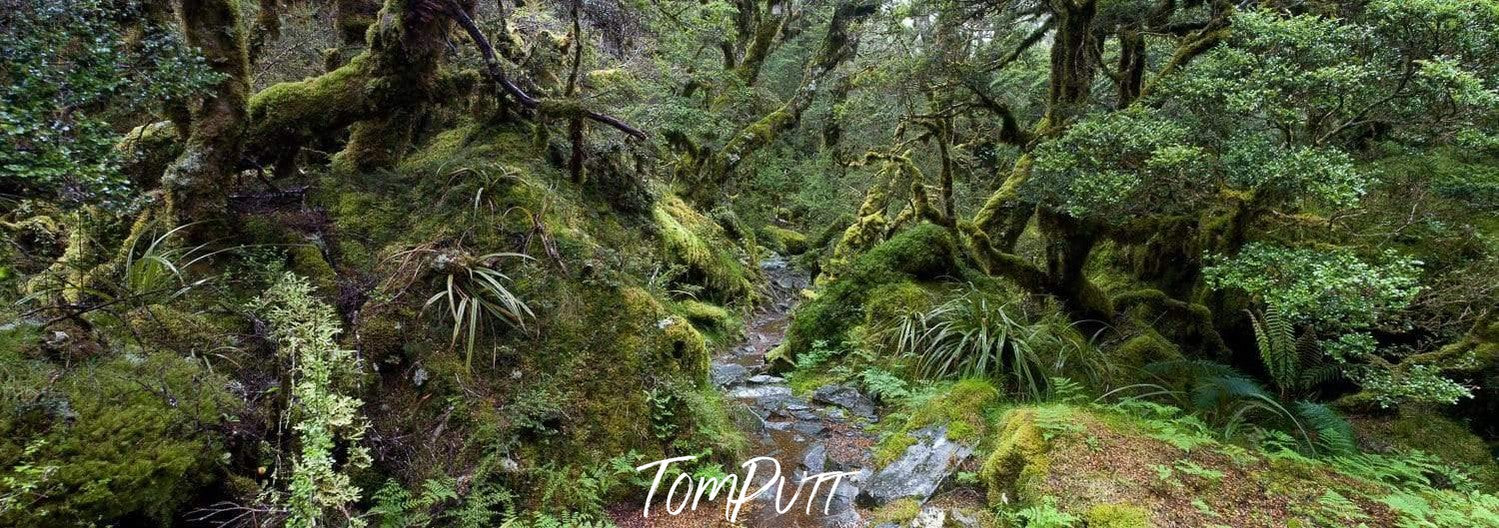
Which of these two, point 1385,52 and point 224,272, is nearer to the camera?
point 224,272

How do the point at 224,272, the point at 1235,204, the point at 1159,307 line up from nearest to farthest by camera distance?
1. the point at 224,272
2. the point at 1235,204
3. the point at 1159,307

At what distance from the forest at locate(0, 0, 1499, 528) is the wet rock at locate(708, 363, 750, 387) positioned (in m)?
0.07

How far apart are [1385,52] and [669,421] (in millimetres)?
6441

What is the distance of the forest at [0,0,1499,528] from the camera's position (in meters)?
3.16

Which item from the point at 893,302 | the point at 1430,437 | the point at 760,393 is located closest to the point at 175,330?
the point at 760,393

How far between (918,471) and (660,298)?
3.16 meters

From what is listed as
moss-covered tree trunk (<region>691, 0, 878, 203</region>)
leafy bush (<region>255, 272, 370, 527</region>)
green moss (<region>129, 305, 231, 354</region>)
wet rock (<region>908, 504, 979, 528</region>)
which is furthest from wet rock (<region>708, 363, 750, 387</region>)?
moss-covered tree trunk (<region>691, 0, 878, 203</region>)

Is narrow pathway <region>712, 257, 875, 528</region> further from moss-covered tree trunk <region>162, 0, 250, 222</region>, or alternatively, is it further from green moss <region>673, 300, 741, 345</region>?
moss-covered tree trunk <region>162, 0, 250, 222</region>

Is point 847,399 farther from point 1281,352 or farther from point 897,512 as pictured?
point 1281,352

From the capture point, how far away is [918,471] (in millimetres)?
4613

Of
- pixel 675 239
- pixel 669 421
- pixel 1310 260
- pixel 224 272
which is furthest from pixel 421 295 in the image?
pixel 1310 260

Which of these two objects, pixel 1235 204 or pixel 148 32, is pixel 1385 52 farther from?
pixel 148 32

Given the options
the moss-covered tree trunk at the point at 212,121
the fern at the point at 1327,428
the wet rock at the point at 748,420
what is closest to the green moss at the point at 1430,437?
the fern at the point at 1327,428

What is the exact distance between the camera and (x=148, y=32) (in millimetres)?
3830
